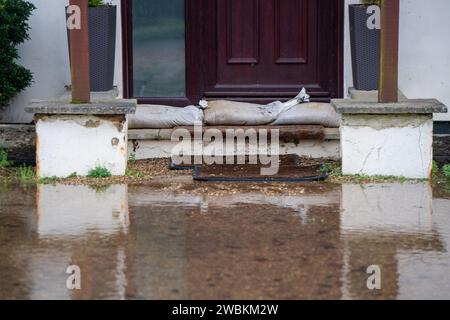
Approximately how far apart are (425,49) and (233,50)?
5.81 ft

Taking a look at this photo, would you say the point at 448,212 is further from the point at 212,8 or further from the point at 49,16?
the point at 49,16

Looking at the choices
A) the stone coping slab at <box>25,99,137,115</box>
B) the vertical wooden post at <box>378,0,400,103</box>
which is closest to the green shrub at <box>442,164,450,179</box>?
the vertical wooden post at <box>378,0,400,103</box>

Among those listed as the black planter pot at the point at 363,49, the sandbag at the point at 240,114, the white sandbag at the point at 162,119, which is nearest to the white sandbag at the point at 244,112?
Result: the sandbag at the point at 240,114

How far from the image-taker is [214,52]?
31.6 ft

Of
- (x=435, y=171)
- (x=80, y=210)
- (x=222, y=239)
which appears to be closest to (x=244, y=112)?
(x=435, y=171)

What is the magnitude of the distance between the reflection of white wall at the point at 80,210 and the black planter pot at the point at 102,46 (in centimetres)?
142

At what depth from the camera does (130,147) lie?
884 cm

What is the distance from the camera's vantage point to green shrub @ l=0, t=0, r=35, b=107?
28.0ft

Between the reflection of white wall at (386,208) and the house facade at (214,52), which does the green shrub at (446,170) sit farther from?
the house facade at (214,52)

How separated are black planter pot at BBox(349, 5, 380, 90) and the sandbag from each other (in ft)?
2.48

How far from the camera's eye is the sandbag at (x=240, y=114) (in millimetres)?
8867

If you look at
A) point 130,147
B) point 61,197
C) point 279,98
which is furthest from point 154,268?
point 279,98

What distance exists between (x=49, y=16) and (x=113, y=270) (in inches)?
169

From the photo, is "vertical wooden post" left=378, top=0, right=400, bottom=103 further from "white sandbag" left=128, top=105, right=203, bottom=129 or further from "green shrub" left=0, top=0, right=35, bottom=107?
"green shrub" left=0, top=0, right=35, bottom=107
